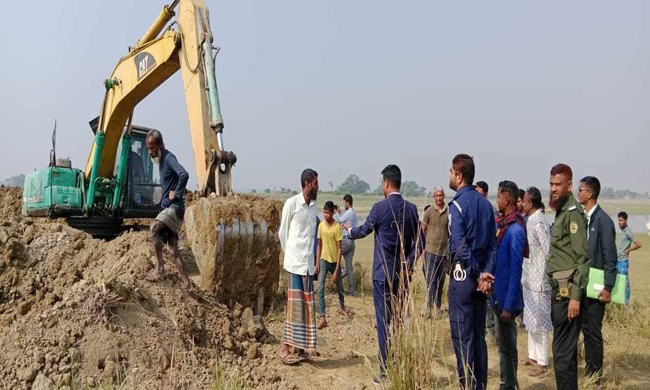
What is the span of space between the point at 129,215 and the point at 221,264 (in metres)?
4.52

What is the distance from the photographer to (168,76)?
828 centimetres

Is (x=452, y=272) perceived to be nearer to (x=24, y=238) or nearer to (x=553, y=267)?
(x=553, y=267)

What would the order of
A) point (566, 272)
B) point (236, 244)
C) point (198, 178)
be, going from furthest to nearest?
point (198, 178)
point (236, 244)
point (566, 272)

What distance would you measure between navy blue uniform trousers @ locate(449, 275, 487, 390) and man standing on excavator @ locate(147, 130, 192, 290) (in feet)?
10.3

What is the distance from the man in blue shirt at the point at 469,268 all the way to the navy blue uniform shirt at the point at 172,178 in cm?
300

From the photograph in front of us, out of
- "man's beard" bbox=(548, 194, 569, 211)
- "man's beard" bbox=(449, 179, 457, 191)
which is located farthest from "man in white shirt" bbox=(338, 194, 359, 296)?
"man's beard" bbox=(548, 194, 569, 211)

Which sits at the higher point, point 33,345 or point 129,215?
point 129,215

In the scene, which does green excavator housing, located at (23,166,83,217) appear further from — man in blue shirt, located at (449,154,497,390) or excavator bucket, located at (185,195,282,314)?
man in blue shirt, located at (449,154,497,390)

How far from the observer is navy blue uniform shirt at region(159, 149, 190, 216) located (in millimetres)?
5621

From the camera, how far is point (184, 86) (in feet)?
23.9

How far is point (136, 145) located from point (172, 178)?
16.4ft

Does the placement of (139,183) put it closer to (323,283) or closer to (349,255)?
(349,255)

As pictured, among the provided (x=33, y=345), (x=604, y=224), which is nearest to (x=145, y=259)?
(x=33, y=345)

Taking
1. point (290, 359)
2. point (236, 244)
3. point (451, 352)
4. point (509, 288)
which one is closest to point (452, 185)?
point (509, 288)
